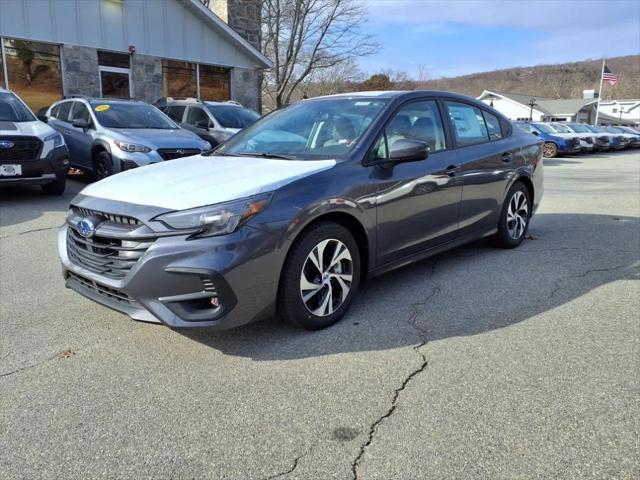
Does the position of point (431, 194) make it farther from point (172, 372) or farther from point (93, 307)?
point (93, 307)

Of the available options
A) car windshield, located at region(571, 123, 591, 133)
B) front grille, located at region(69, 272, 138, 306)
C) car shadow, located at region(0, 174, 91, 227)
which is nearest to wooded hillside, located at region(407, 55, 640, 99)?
car windshield, located at region(571, 123, 591, 133)

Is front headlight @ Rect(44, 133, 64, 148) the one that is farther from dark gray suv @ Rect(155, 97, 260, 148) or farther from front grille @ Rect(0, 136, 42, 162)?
dark gray suv @ Rect(155, 97, 260, 148)

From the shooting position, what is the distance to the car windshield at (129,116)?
32.2 ft

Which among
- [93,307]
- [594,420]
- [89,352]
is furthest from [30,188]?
[594,420]

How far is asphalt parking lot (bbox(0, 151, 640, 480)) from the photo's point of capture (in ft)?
7.75

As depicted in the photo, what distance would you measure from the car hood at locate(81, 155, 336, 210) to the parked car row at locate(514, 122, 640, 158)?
20101 mm

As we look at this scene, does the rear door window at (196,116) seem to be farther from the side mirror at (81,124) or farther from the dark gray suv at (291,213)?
the dark gray suv at (291,213)

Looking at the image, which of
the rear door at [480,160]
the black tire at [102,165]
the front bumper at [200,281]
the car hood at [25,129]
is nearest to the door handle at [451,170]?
the rear door at [480,160]

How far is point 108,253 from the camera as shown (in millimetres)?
3287

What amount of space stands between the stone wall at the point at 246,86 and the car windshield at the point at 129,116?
910cm

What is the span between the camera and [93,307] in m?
4.10

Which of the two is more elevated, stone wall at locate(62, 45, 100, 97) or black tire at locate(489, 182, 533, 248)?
stone wall at locate(62, 45, 100, 97)

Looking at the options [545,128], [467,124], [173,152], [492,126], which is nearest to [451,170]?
[467,124]

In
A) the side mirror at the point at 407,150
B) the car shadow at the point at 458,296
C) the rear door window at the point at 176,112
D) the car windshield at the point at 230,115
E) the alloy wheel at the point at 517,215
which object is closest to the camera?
the car shadow at the point at 458,296
